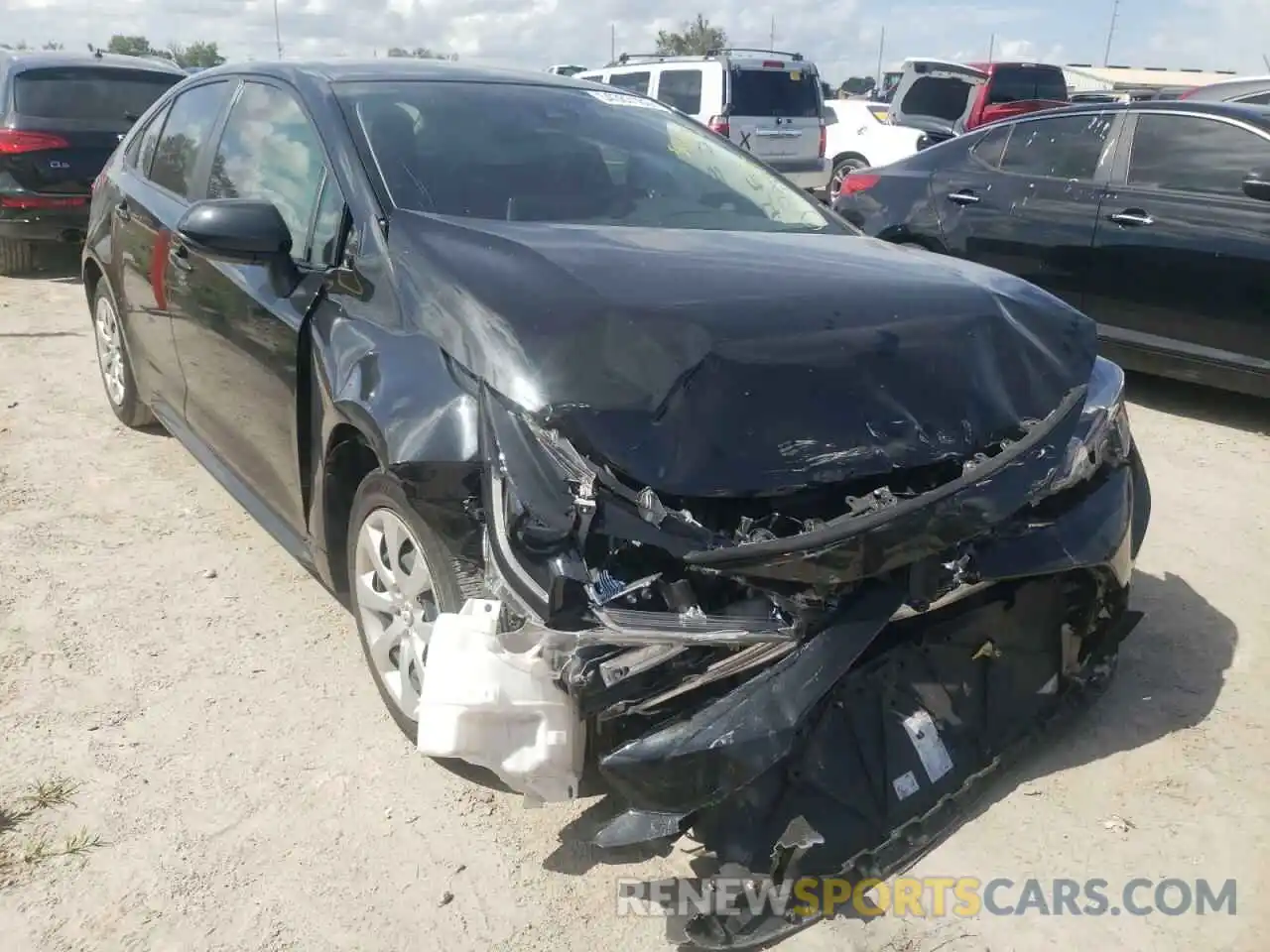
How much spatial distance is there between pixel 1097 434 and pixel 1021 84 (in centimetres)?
1510

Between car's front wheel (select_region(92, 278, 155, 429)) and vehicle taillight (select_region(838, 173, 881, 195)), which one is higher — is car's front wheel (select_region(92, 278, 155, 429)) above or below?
below

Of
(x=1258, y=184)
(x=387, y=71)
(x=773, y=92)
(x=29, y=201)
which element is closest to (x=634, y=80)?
(x=773, y=92)

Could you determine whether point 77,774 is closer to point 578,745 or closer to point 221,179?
point 578,745

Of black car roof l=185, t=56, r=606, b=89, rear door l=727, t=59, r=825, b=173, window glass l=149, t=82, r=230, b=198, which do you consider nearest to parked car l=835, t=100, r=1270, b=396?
black car roof l=185, t=56, r=606, b=89

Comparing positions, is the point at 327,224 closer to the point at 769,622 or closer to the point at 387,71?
the point at 387,71

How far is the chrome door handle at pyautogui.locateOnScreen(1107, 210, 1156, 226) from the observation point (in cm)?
581

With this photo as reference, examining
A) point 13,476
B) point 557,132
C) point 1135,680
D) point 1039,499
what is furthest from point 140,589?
point 1135,680

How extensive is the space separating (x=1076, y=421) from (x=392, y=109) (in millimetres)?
2196

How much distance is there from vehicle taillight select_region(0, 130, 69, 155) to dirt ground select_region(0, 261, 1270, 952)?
567 cm

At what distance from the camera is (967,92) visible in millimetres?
16281

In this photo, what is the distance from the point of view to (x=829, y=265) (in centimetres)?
306

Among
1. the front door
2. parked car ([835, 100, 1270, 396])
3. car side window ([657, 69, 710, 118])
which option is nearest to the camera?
the front door

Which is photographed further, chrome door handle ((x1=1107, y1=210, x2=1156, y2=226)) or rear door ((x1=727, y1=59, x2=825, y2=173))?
rear door ((x1=727, y1=59, x2=825, y2=173))

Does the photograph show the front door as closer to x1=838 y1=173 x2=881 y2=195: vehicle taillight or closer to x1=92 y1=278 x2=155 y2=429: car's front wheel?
x1=92 y1=278 x2=155 y2=429: car's front wheel
